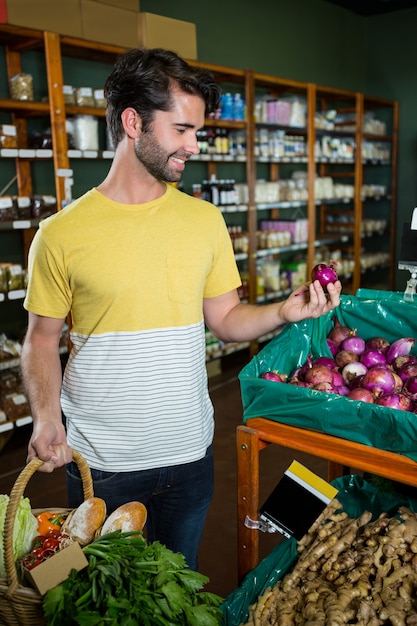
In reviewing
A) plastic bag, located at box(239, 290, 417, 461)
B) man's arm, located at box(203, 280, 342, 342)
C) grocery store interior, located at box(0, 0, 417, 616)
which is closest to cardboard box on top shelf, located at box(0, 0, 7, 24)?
grocery store interior, located at box(0, 0, 417, 616)

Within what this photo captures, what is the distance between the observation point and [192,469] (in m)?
1.75

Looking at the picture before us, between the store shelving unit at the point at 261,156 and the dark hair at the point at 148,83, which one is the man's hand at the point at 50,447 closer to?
Result: the dark hair at the point at 148,83

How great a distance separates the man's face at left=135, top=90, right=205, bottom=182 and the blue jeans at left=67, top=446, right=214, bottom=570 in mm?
819

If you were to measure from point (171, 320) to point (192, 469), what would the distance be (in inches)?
17.5

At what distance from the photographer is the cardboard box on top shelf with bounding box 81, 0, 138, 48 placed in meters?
3.77

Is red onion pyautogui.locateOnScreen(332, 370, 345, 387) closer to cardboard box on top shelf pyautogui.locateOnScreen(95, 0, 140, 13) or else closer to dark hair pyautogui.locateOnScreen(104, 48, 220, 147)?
dark hair pyautogui.locateOnScreen(104, 48, 220, 147)

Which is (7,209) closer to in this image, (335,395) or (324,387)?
(324,387)

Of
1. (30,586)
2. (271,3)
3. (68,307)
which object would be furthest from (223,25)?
(30,586)

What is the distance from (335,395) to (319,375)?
0.24 metres

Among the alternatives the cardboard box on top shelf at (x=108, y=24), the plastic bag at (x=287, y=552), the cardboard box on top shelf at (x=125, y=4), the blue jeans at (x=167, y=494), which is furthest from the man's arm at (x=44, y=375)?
the cardboard box on top shelf at (x=125, y=4)

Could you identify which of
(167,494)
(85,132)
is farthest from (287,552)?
(85,132)

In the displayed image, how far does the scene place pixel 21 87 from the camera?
3.74 metres

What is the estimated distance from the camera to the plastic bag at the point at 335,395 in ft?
4.62

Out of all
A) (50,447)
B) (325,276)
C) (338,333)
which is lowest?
(50,447)
